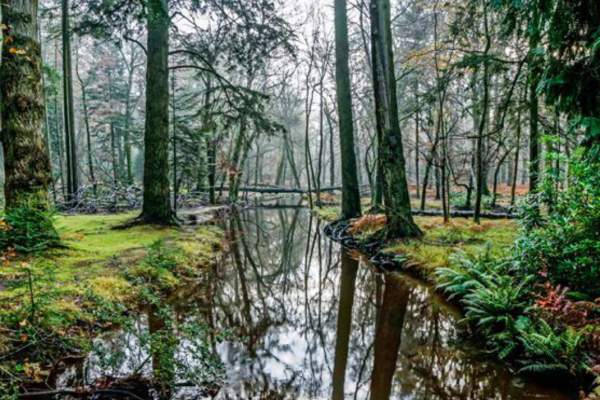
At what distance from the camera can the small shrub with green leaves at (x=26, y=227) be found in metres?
4.93

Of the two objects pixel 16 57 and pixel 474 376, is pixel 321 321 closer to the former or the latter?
pixel 474 376

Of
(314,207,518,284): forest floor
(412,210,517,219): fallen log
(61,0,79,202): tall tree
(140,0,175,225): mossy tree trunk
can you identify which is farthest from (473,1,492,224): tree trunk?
(61,0,79,202): tall tree

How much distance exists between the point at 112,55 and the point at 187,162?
14.1 m

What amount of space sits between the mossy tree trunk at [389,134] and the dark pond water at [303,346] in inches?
60.9

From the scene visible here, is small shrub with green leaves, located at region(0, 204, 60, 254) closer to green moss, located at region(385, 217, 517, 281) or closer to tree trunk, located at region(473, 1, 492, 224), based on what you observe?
green moss, located at region(385, 217, 517, 281)

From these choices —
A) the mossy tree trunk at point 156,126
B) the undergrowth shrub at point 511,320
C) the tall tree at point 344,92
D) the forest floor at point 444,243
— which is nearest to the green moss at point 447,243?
the forest floor at point 444,243

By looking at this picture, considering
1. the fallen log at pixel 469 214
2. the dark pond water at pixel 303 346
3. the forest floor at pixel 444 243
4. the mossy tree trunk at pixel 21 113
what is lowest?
the dark pond water at pixel 303 346

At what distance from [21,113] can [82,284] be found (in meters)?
2.88

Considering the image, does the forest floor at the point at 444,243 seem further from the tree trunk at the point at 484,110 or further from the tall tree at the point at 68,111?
the tall tree at the point at 68,111

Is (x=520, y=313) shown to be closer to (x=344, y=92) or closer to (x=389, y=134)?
(x=389, y=134)

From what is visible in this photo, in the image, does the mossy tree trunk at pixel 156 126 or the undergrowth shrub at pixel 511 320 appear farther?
the mossy tree trunk at pixel 156 126

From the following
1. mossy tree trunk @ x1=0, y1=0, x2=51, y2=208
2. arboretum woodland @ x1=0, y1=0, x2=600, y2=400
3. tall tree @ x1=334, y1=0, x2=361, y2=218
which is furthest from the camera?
tall tree @ x1=334, y1=0, x2=361, y2=218

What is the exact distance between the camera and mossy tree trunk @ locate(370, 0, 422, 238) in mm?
7766

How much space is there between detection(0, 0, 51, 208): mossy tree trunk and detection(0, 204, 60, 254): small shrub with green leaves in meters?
0.16
